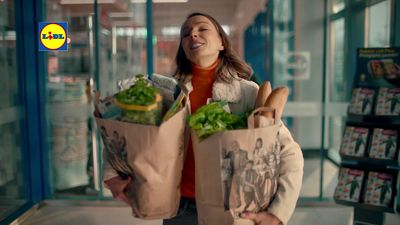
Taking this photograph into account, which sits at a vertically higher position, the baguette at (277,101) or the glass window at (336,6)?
the glass window at (336,6)

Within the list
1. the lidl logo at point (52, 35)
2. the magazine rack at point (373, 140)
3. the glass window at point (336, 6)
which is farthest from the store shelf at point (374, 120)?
the lidl logo at point (52, 35)

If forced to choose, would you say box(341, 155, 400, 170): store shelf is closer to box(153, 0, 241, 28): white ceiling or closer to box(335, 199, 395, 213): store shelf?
box(335, 199, 395, 213): store shelf

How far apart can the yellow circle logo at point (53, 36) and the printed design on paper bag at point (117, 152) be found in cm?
310

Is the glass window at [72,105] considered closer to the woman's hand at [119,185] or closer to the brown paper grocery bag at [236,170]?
the woman's hand at [119,185]

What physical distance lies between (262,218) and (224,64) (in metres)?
0.56

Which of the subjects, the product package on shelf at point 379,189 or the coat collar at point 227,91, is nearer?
the coat collar at point 227,91

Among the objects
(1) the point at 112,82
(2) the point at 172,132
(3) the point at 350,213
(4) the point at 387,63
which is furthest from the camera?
(1) the point at 112,82

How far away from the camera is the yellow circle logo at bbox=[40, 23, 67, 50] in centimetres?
409

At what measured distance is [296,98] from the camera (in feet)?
14.1

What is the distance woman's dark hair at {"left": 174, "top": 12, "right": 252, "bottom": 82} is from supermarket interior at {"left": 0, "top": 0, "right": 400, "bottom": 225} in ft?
8.27

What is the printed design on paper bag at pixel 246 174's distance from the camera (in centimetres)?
114

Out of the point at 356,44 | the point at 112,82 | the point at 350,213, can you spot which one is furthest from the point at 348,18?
the point at 112,82

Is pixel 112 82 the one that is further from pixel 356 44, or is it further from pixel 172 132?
pixel 172 132

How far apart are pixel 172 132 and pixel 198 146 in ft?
0.27
